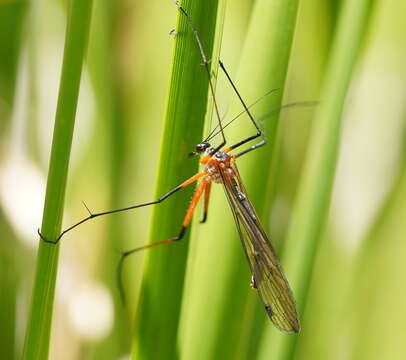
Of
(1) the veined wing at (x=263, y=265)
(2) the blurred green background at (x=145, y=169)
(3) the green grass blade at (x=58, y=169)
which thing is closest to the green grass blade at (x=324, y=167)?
(1) the veined wing at (x=263, y=265)

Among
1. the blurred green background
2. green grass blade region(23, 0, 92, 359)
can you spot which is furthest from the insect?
green grass blade region(23, 0, 92, 359)

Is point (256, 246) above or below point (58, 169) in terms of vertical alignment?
below

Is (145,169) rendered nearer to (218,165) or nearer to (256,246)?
(218,165)

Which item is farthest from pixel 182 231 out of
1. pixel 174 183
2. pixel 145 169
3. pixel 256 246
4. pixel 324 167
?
pixel 145 169

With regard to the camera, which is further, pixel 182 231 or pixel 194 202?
pixel 194 202

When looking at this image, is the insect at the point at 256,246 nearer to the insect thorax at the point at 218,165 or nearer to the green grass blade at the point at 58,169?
the insect thorax at the point at 218,165

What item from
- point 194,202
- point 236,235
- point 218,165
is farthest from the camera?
point 218,165

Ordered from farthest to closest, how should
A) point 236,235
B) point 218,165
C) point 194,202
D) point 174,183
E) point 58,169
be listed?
point 218,165 < point 194,202 < point 236,235 < point 174,183 < point 58,169
